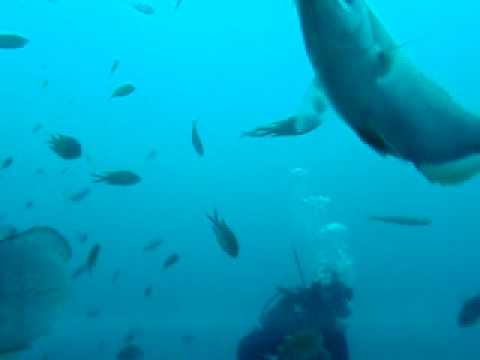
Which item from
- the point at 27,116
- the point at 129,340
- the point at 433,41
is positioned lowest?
the point at 27,116

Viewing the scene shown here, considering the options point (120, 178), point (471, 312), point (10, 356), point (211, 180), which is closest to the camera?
point (10, 356)

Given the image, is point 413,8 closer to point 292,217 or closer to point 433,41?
point 433,41

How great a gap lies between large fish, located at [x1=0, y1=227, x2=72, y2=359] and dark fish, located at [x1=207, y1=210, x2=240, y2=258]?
2.00m

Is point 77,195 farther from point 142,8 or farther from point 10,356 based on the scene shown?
point 10,356

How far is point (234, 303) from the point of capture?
68375 millimetres

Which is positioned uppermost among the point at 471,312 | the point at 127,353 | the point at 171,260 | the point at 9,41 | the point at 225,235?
the point at 9,41

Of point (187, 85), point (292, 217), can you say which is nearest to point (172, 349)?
point (187, 85)

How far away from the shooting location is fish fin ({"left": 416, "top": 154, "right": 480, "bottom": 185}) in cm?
100

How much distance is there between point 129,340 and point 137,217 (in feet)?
186

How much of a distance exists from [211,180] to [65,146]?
58665 mm

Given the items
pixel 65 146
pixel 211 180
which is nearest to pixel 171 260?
pixel 65 146

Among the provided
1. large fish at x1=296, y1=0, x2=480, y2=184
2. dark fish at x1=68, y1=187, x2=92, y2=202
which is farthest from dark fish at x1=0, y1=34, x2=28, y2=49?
large fish at x1=296, y1=0, x2=480, y2=184

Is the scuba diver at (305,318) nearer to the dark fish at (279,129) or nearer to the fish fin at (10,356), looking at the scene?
the dark fish at (279,129)

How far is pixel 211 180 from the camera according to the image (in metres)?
64.0
